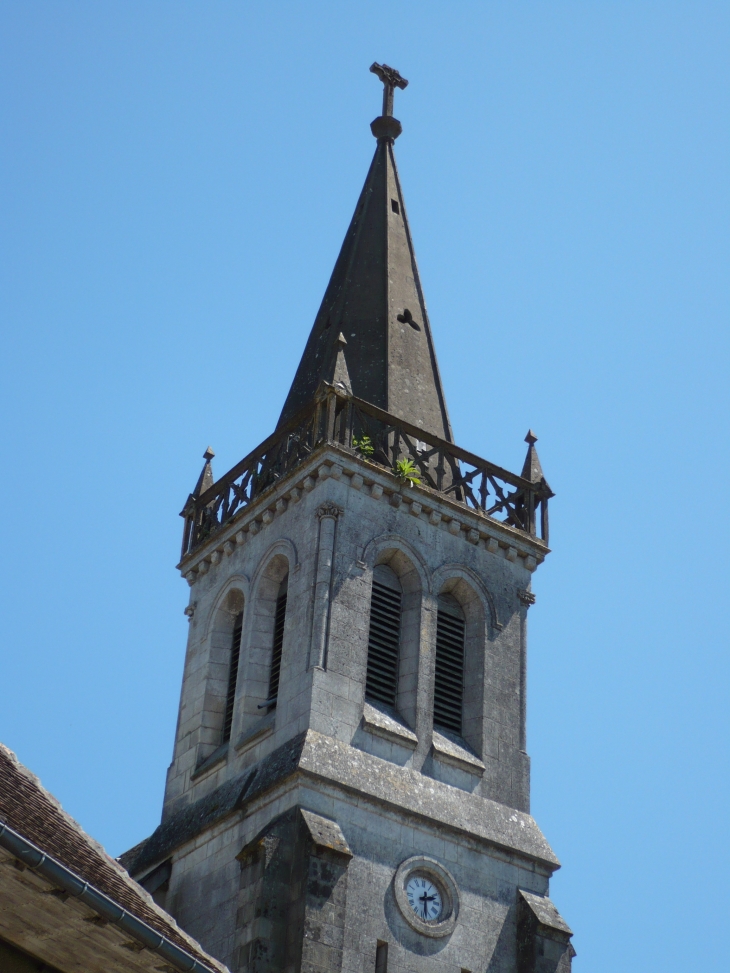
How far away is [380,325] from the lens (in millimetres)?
32938

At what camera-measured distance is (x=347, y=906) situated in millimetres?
24688

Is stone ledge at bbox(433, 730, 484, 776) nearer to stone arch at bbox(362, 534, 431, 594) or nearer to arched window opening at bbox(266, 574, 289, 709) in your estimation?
stone arch at bbox(362, 534, 431, 594)

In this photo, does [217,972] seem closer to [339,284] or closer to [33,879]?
[33,879]

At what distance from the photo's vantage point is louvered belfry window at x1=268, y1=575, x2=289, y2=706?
28234 mm

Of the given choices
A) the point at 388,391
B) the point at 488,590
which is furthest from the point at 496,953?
the point at 388,391

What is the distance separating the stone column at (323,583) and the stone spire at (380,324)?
3.51m

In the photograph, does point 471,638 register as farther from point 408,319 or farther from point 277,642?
point 408,319

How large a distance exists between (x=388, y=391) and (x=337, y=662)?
6501mm

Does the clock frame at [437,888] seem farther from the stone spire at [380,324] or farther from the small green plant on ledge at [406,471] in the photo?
the stone spire at [380,324]

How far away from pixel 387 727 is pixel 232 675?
4.04m

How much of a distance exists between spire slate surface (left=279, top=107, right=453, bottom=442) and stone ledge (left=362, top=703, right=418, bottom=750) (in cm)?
641

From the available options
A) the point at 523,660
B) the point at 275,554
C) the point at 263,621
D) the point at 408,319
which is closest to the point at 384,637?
the point at 263,621

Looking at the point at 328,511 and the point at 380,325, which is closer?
the point at 328,511

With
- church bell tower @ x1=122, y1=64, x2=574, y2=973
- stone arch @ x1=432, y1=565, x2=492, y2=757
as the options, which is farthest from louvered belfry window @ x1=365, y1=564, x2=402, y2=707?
stone arch @ x1=432, y1=565, x2=492, y2=757
